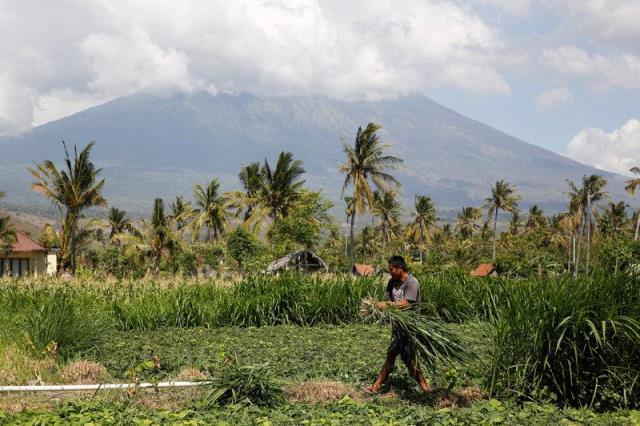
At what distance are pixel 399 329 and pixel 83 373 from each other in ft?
15.0

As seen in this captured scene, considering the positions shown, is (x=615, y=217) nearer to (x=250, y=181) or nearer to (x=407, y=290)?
(x=250, y=181)

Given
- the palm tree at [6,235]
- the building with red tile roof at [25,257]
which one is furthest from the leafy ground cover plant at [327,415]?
the building with red tile roof at [25,257]

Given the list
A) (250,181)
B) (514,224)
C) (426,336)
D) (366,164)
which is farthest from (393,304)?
(514,224)

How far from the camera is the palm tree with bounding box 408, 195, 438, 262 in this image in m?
82.3

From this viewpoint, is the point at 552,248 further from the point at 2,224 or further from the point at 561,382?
the point at 561,382

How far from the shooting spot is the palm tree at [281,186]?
49438 mm

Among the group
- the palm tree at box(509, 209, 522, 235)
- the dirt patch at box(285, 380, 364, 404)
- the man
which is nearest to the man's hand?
the man

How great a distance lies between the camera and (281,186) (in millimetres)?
49906

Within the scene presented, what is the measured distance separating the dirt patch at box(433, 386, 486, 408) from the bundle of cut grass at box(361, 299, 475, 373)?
0.33m

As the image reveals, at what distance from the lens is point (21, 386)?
8.77 meters

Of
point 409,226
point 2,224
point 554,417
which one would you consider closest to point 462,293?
point 554,417

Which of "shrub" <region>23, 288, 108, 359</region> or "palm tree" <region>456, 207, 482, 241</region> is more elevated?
"palm tree" <region>456, 207, 482, 241</region>

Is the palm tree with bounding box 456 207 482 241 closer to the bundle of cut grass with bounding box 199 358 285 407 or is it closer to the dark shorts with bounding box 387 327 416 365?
the dark shorts with bounding box 387 327 416 365

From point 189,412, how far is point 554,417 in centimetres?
372
